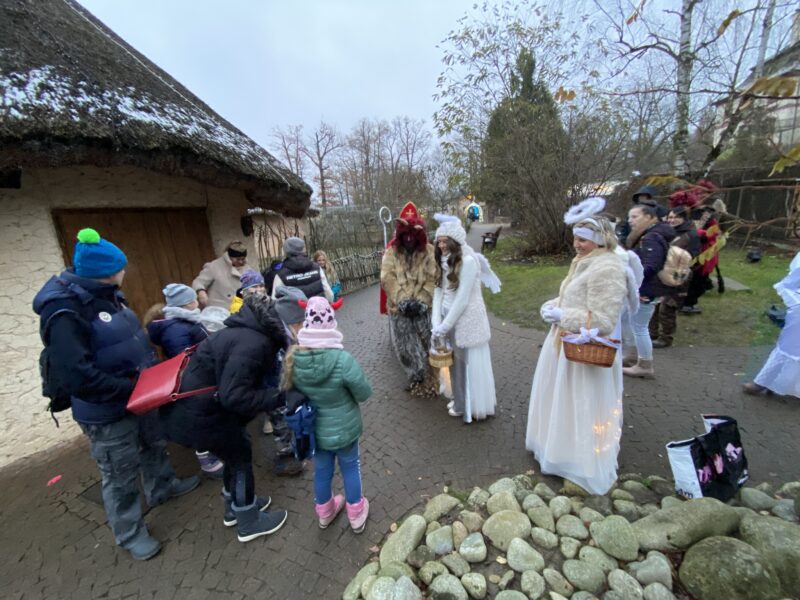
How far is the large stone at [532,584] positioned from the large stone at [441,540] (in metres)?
0.46

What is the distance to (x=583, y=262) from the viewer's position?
2.59 meters

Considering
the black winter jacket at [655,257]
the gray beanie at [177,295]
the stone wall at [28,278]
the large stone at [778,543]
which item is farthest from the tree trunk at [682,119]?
the stone wall at [28,278]

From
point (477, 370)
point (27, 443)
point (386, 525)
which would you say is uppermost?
point (477, 370)

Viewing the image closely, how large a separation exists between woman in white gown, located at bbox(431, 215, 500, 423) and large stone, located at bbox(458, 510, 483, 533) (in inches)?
50.2

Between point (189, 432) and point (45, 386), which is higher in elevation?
point (45, 386)

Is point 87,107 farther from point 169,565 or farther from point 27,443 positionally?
point 169,565

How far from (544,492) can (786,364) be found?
10.3ft

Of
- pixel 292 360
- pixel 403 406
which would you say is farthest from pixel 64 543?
pixel 403 406

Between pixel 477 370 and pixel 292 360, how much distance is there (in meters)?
2.05

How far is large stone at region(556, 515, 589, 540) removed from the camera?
228cm

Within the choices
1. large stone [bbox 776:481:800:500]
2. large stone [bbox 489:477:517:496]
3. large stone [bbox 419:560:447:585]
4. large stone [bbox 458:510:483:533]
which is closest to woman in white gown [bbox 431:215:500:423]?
large stone [bbox 489:477:517:496]

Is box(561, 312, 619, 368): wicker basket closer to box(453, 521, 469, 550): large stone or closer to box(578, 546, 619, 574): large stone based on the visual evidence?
box(578, 546, 619, 574): large stone

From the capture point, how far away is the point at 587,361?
2.39m

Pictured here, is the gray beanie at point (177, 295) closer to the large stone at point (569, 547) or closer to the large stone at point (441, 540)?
the large stone at point (441, 540)
